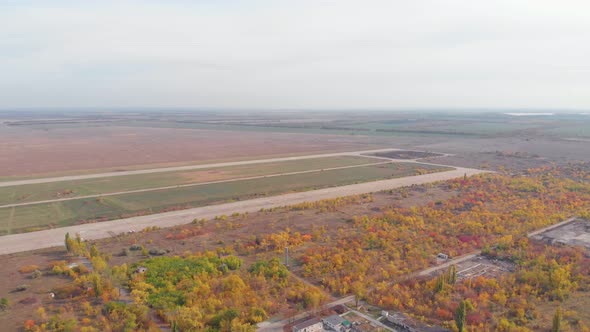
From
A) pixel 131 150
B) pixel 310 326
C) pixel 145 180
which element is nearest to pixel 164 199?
pixel 145 180

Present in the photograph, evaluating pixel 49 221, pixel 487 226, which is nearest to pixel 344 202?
pixel 487 226

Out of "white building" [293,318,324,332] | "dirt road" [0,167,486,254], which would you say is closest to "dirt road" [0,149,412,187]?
"dirt road" [0,167,486,254]

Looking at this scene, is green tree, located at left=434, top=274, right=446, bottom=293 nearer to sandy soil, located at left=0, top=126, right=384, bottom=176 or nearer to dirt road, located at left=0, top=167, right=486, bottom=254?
dirt road, located at left=0, top=167, right=486, bottom=254

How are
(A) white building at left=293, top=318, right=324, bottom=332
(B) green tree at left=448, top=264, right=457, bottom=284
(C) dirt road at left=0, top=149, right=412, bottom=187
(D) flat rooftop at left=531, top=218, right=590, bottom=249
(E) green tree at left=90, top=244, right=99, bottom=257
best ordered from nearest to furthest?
1. (A) white building at left=293, top=318, right=324, bottom=332
2. (B) green tree at left=448, top=264, right=457, bottom=284
3. (E) green tree at left=90, top=244, right=99, bottom=257
4. (D) flat rooftop at left=531, top=218, right=590, bottom=249
5. (C) dirt road at left=0, top=149, right=412, bottom=187

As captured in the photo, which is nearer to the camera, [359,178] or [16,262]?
[16,262]

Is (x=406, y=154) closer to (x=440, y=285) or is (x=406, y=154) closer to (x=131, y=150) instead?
(x=131, y=150)

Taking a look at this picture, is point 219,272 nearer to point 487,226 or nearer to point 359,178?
point 487,226
